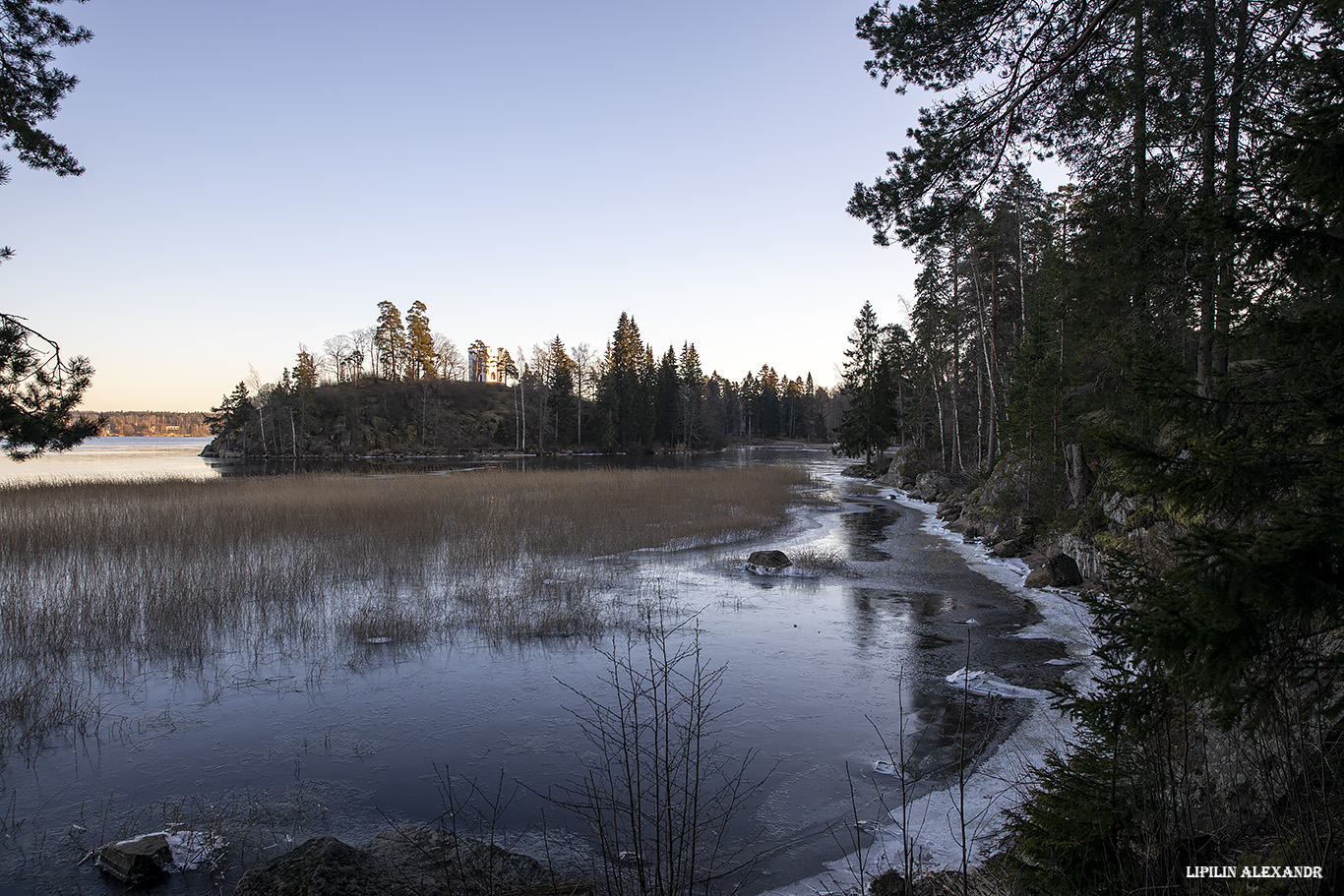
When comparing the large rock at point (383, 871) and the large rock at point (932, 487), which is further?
the large rock at point (932, 487)

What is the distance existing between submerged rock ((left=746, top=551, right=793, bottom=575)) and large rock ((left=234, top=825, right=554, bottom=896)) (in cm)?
1152

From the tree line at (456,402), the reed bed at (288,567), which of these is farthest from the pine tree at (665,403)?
the reed bed at (288,567)

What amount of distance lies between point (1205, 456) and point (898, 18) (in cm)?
594

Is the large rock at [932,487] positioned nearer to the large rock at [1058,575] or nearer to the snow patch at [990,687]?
the large rock at [1058,575]

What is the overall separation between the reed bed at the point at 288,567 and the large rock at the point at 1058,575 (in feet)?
28.8

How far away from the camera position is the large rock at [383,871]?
155 inches

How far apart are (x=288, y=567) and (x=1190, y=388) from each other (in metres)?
15.4

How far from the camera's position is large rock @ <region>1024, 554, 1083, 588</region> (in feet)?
44.9

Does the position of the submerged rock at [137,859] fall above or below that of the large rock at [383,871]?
below

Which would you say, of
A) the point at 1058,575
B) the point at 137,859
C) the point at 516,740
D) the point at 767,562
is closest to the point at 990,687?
the point at 516,740

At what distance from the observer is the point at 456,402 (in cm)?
8425

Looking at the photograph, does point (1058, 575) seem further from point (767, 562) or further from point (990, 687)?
point (990, 687)

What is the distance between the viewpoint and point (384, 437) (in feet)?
241

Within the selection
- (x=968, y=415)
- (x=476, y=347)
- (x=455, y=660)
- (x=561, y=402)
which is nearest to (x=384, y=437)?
(x=561, y=402)
